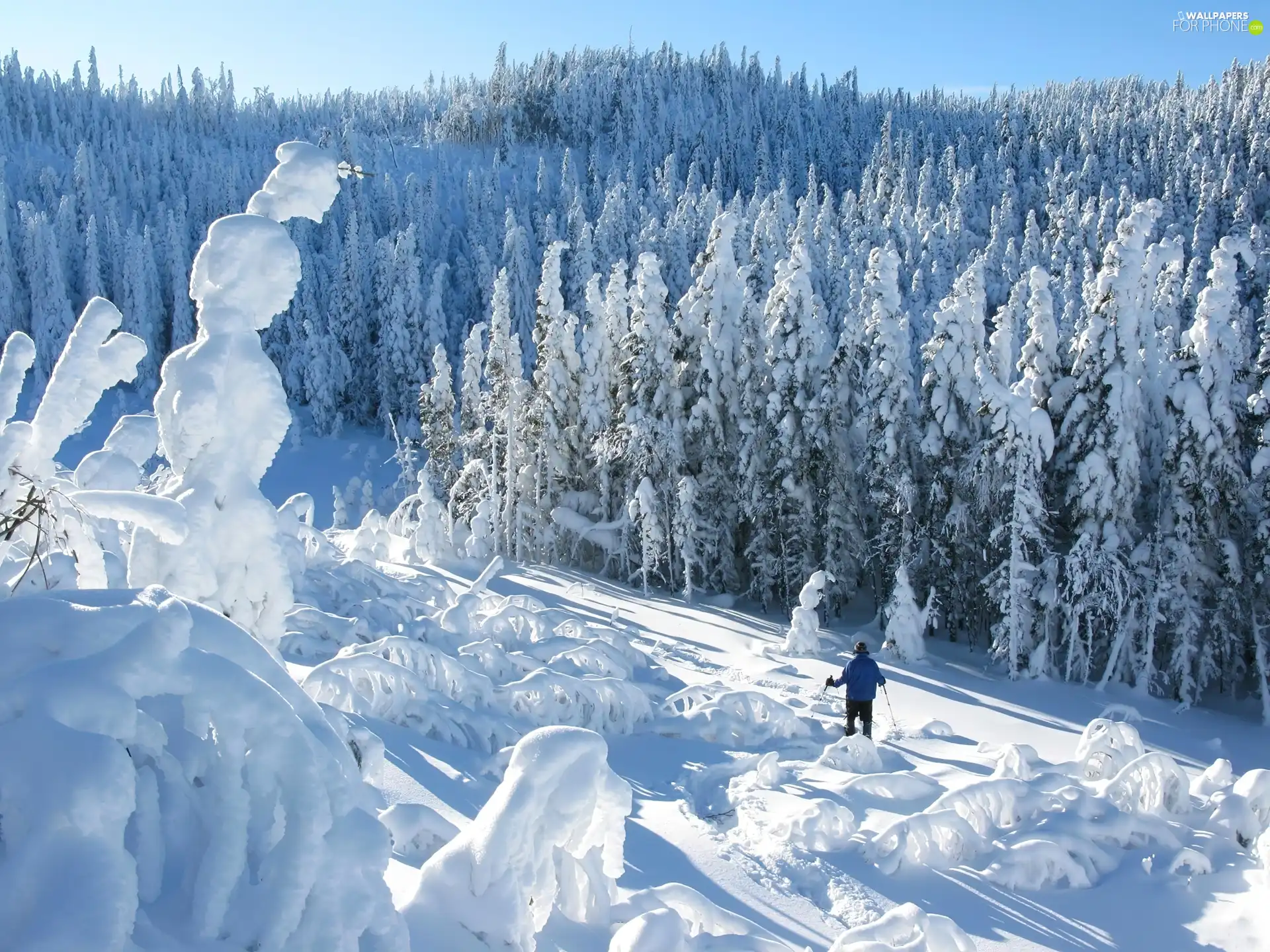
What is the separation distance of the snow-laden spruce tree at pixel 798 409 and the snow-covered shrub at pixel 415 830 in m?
22.0

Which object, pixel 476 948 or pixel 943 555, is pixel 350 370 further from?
pixel 476 948

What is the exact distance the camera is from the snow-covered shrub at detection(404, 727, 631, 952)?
157 inches

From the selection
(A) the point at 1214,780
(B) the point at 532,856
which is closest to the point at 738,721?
(A) the point at 1214,780

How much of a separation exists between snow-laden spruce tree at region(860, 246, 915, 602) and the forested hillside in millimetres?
85

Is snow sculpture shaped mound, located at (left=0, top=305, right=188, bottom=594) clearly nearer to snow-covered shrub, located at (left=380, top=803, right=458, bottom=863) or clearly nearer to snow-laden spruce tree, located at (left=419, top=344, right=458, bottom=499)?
snow-covered shrub, located at (left=380, top=803, right=458, bottom=863)

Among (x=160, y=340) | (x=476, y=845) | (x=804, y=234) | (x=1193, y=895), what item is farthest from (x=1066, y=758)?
(x=160, y=340)

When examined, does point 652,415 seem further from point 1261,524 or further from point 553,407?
point 1261,524

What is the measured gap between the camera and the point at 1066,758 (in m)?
15.1

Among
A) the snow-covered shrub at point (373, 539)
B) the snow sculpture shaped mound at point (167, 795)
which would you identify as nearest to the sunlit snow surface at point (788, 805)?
the snow sculpture shaped mound at point (167, 795)

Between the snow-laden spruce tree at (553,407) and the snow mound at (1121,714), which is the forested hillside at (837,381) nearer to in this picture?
the snow-laden spruce tree at (553,407)

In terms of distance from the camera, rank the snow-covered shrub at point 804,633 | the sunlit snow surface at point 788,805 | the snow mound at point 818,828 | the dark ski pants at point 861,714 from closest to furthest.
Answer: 1. the sunlit snow surface at point 788,805
2. the snow mound at point 818,828
3. the dark ski pants at point 861,714
4. the snow-covered shrub at point 804,633

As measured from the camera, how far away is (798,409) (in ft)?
88.7

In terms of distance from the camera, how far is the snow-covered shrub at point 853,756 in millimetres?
11633

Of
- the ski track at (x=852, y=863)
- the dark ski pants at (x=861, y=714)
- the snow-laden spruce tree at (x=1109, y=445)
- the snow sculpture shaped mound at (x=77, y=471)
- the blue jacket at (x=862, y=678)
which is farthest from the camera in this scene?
the snow-laden spruce tree at (x=1109, y=445)
